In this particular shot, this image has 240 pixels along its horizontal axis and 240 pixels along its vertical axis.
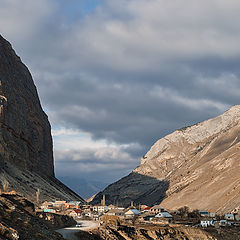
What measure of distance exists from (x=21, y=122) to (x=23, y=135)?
5.55 meters

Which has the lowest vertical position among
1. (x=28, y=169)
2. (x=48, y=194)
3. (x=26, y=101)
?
(x=48, y=194)

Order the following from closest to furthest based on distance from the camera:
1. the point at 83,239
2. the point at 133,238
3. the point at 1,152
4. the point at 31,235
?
the point at 31,235 < the point at 83,239 < the point at 133,238 < the point at 1,152

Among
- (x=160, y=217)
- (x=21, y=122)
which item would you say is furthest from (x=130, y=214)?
(x=21, y=122)

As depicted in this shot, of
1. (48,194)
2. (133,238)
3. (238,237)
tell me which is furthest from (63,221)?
(48,194)

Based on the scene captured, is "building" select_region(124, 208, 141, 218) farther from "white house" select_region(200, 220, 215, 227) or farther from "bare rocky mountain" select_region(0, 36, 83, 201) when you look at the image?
"bare rocky mountain" select_region(0, 36, 83, 201)

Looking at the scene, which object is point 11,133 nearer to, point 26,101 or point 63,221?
point 26,101

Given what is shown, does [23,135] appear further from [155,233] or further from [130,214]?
[155,233]

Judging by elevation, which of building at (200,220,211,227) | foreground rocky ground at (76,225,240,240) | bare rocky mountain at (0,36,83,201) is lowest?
foreground rocky ground at (76,225,240,240)

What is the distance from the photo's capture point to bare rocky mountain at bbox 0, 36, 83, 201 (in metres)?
130

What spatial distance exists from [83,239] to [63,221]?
14.8 meters

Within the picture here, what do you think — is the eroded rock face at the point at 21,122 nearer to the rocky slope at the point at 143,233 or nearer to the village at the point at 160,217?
the village at the point at 160,217

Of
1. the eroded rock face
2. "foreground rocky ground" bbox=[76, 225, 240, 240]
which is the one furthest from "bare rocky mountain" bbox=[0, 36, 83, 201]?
"foreground rocky ground" bbox=[76, 225, 240, 240]

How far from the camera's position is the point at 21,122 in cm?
15462

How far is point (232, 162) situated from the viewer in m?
156
